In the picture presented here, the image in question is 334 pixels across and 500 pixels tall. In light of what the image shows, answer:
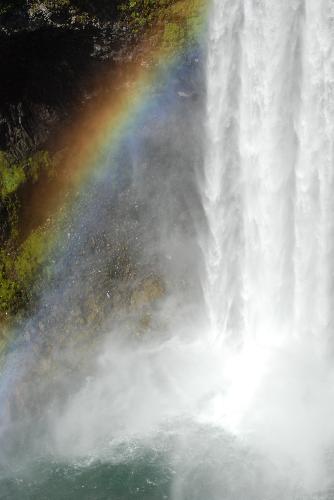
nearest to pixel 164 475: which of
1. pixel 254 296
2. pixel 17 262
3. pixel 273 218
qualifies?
pixel 254 296

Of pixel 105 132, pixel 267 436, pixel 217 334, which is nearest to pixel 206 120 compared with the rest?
pixel 105 132

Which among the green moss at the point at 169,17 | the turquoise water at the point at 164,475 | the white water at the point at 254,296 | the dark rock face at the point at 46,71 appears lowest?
the turquoise water at the point at 164,475

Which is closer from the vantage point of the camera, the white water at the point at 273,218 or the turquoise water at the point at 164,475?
the turquoise water at the point at 164,475

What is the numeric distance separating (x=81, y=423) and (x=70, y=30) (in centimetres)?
1076

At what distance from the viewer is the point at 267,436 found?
570 inches

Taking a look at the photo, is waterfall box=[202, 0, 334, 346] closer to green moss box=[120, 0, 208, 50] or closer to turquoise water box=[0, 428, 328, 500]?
green moss box=[120, 0, 208, 50]

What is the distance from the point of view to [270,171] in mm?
16422

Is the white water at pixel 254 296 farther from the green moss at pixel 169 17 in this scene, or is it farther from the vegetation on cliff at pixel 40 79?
the vegetation on cliff at pixel 40 79

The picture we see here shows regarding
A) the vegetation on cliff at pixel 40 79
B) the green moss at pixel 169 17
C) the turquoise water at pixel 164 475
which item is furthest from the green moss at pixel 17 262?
the green moss at pixel 169 17

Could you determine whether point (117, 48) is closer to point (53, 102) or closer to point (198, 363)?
point (53, 102)

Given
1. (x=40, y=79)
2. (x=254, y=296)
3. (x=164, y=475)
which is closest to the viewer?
(x=164, y=475)

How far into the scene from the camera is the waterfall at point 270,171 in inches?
588

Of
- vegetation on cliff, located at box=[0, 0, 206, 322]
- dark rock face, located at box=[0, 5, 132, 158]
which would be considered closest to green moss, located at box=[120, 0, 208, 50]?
vegetation on cliff, located at box=[0, 0, 206, 322]

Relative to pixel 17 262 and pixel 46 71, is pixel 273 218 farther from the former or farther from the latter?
pixel 17 262
